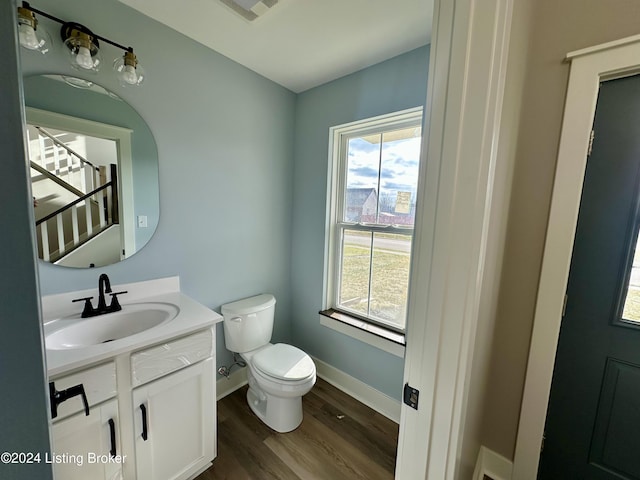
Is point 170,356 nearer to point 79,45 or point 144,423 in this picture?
point 144,423

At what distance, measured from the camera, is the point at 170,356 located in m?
1.15

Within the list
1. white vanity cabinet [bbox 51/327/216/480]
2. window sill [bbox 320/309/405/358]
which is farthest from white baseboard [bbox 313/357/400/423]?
white vanity cabinet [bbox 51/327/216/480]

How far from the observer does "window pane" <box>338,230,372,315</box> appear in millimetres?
1955

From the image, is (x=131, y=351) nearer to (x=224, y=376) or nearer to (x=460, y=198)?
(x=224, y=376)

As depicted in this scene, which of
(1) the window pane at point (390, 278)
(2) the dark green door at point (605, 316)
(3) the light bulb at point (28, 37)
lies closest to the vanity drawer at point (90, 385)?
(3) the light bulb at point (28, 37)

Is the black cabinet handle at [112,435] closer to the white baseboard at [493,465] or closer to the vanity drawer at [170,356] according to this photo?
the vanity drawer at [170,356]

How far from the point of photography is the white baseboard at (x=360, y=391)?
5.83 feet

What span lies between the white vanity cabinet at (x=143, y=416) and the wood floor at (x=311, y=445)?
189 mm

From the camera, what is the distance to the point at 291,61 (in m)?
1.74

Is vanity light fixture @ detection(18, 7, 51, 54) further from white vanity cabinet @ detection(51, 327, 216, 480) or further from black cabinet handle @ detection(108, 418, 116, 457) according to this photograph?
black cabinet handle @ detection(108, 418, 116, 457)

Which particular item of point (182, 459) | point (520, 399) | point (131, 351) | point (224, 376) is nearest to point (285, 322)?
point (224, 376)

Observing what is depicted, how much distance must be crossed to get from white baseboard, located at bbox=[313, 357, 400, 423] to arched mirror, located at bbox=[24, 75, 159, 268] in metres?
1.67

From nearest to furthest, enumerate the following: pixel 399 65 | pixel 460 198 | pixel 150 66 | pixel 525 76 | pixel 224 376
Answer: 1. pixel 460 198
2. pixel 525 76
3. pixel 150 66
4. pixel 399 65
5. pixel 224 376

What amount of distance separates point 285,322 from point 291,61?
6.75 feet
